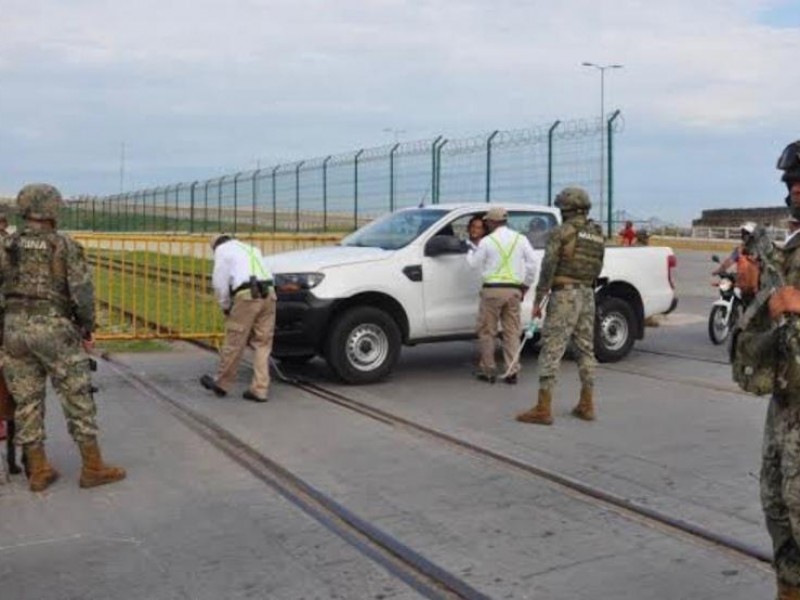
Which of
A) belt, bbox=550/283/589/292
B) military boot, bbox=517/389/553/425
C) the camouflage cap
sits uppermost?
the camouflage cap

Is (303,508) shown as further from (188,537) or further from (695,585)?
(695,585)

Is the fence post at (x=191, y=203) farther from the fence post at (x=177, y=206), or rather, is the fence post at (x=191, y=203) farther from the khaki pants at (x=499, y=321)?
the khaki pants at (x=499, y=321)

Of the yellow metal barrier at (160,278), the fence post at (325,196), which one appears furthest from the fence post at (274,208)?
the yellow metal barrier at (160,278)

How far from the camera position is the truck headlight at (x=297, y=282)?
32.7 ft

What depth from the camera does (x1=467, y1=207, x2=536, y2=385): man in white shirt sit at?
395 inches

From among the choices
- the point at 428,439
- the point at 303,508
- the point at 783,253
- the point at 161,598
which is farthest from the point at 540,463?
the point at 783,253

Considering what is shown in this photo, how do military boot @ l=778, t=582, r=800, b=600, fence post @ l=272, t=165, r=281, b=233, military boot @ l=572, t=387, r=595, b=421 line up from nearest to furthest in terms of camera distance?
1. military boot @ l=778, t=582, r=800, b=600
2. military boot @ l=572, t=387, r=595, b=421
3. fence post @ l=272, t=165, r=281, b=233

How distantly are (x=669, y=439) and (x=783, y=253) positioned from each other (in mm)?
4389

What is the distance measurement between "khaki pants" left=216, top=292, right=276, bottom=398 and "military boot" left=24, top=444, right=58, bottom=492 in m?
3.07

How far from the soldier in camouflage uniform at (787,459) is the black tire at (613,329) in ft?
26.4

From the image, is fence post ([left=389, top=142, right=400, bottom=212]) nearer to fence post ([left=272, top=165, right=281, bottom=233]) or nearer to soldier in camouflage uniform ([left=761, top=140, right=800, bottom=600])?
fence post ([left=272, top=165, right=281, bottom=233])

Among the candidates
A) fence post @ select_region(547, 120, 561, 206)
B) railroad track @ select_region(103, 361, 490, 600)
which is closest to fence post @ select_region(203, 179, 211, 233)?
fence post @ select_region(547, 120, 561, 206)

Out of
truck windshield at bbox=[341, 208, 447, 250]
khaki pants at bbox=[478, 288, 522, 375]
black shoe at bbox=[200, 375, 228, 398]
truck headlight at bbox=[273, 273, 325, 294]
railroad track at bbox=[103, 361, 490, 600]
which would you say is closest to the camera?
railroad track at bbox=[103, 361, 490, 600]

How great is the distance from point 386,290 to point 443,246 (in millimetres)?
807
